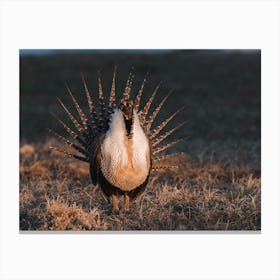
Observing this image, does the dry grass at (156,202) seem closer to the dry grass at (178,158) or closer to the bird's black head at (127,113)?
the dry grass at (178,158)

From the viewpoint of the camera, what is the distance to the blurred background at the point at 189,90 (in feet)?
25.5

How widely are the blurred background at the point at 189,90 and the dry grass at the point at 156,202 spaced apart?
2.31ft

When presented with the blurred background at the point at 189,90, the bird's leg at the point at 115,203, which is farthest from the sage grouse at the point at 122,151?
the blurred background at the point at 189,90

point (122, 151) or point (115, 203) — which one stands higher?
point (122, 151)

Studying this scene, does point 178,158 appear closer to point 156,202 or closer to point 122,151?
point 156,202

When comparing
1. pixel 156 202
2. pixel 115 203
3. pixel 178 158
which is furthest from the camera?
pixel 178 158

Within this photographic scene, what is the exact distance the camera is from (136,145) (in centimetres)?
446

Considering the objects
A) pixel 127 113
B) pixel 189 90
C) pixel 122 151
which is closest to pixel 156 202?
pixel 122 151

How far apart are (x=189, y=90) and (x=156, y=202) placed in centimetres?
676

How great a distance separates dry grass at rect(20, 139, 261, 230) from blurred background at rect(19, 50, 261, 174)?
27.7 inches

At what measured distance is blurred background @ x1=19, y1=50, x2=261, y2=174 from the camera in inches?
306

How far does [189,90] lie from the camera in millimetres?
11570

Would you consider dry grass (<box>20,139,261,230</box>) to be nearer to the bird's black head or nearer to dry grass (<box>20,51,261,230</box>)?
dry grass (<box>20,51,261,230</box>)

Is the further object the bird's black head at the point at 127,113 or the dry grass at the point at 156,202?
the dry grass at the point at 156,202
